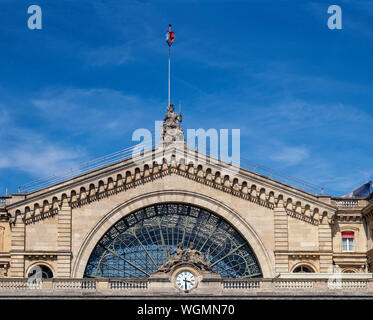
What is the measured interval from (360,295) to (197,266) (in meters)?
11.2

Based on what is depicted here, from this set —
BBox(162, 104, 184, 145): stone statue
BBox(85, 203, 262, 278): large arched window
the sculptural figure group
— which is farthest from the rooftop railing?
BBox(162, 104, 184, 145): stone statue

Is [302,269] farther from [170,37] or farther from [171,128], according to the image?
[170,37]

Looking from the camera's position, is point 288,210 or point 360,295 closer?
point 360,295

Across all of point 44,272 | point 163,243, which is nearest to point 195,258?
point 163,243

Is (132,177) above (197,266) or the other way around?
above

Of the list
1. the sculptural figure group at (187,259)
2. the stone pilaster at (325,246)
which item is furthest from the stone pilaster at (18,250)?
the stone pilaster at (325,246)

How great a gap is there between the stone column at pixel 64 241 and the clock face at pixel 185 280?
891 centimetres

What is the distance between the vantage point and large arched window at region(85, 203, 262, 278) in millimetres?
77812

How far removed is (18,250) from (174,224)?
38.5 feet

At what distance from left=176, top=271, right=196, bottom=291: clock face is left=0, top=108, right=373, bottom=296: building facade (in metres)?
3.06

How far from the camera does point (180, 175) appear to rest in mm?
80312
